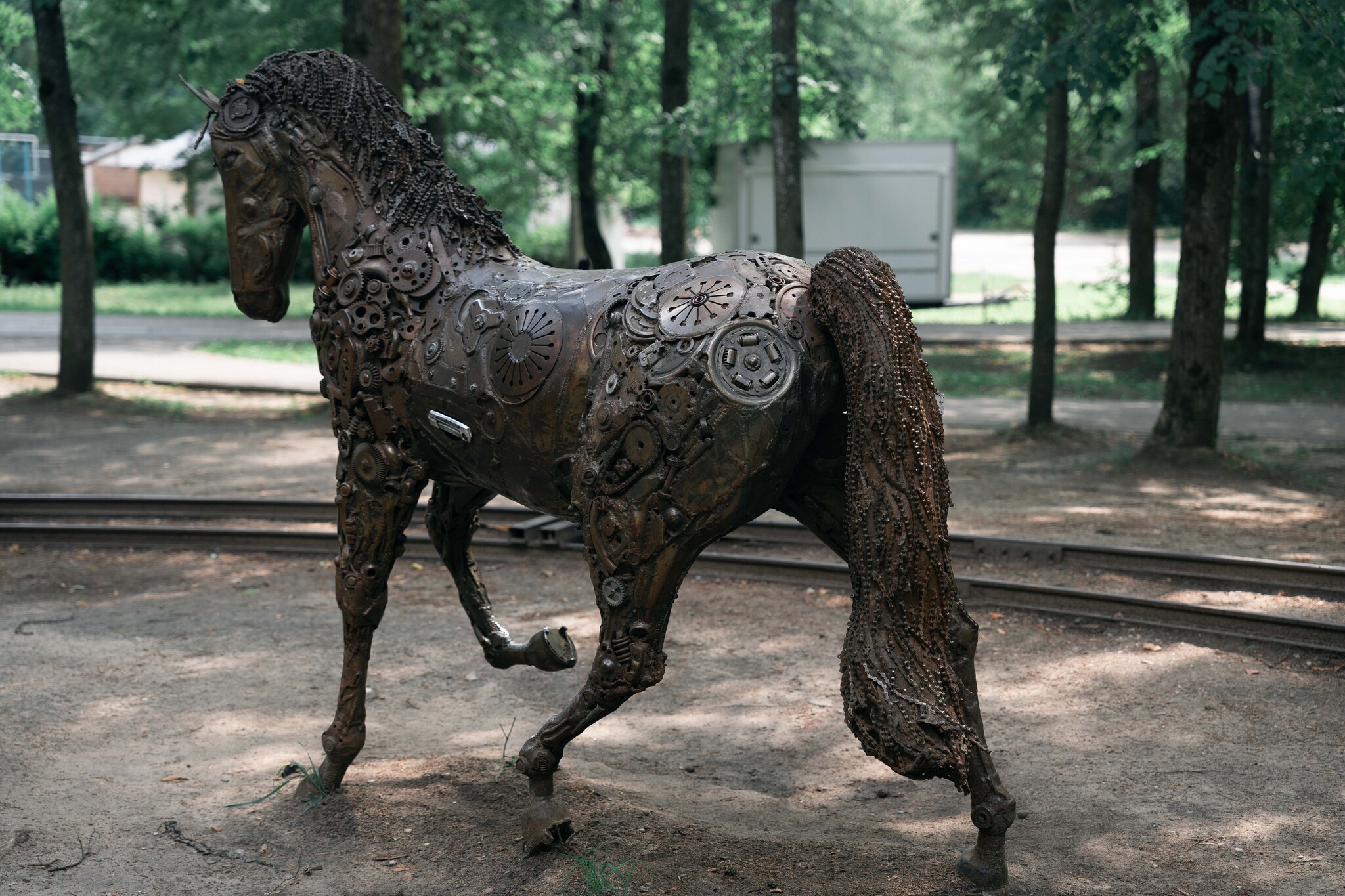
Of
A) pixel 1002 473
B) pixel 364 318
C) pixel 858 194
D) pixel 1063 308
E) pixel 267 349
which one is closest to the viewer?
pixel 364 318

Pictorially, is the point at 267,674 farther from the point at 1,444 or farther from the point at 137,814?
the point at 1,444

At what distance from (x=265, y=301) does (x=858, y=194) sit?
20.3 meters

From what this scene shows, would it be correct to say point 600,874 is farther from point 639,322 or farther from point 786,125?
A: point 786,125

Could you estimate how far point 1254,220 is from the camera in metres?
18.1

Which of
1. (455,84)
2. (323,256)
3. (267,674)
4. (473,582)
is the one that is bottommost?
(267,674)

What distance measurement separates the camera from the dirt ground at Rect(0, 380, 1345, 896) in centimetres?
410

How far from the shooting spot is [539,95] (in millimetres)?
20672

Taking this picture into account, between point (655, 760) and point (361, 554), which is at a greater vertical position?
point (361, 554)

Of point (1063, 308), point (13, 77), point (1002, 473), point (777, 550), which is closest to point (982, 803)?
point (777, 550)

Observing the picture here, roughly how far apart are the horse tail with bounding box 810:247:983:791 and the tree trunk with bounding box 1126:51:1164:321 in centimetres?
1780

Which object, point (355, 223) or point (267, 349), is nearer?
point (355, 223)

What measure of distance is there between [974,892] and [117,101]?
20051mm

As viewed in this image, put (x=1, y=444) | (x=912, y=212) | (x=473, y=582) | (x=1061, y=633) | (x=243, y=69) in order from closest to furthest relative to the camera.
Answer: (x=473, y=582)
(x=1061, y=633)
(x=1, y=444)
(x=243, y=69)
(x=912, y=212)

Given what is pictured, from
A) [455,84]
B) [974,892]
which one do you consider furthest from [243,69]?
[974,892]
